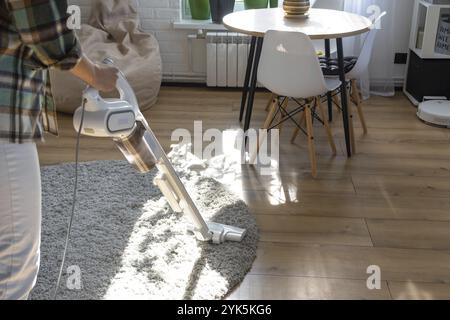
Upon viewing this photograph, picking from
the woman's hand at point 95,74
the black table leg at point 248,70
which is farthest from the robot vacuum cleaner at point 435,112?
the woman's hand at point 95,74

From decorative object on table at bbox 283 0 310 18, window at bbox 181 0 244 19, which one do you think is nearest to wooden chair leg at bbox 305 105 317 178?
decorative object on table at bbox 283 0 310 18

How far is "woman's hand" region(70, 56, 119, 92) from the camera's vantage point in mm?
1282

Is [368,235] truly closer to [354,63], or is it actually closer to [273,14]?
[354,63]

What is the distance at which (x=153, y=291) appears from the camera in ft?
6.38

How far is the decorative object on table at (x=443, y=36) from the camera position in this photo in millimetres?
3697

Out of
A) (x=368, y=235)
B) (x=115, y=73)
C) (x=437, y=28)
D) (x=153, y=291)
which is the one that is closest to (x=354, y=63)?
(x=437, y=28)

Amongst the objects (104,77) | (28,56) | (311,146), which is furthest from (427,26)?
(28,56)

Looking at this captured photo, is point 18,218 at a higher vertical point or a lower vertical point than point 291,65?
higher

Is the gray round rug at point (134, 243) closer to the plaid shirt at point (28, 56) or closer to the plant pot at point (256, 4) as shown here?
the plaid shirt at point (28, 56)

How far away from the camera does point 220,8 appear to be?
155 inches

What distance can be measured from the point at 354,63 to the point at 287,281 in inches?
62.4

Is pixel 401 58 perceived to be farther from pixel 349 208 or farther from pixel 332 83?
pixel 349 208

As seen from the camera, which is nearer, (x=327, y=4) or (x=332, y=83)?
(x=332, y=83)

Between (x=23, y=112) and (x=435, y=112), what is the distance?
2.88 metres
